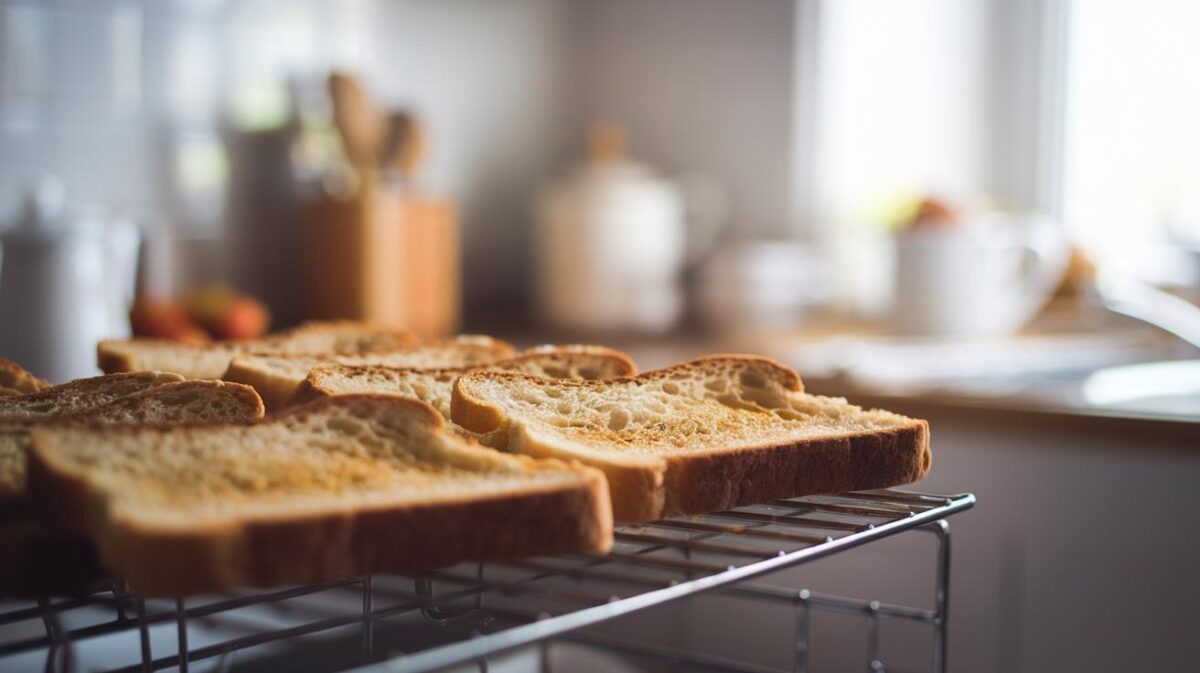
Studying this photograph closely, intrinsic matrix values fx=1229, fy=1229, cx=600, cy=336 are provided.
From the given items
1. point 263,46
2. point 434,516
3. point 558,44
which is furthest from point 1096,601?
point 558,44

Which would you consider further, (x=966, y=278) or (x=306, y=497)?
(x=966, y=278)

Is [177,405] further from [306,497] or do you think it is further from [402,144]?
[402,144]

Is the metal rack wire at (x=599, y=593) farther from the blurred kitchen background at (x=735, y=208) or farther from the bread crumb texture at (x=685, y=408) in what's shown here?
the blurred kitchen background at (x=735, y=208)

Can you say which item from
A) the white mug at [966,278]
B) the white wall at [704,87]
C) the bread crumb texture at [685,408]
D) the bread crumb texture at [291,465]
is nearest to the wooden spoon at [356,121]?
the white wall at [704,87]

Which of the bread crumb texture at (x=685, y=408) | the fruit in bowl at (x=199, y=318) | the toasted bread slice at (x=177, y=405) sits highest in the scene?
the toasted bread slice at (x=177, y=405)

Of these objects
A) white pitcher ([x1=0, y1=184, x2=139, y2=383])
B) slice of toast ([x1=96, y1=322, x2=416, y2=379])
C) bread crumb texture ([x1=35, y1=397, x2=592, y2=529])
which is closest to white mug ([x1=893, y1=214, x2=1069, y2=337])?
slice of toast ([x1=96, y1=322, x2=416, y2=379])

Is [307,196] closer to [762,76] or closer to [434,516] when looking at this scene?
[762,76]

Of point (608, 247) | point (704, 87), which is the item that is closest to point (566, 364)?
point (608, 247)
